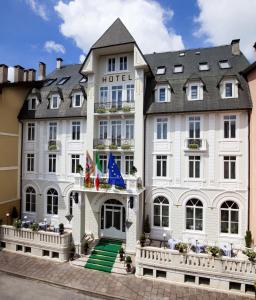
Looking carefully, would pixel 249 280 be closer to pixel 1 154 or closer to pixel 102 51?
pixel 102 51

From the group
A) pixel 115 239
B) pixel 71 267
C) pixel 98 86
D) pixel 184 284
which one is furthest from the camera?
pixel 98 86

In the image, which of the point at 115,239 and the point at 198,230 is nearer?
the point at 198,230

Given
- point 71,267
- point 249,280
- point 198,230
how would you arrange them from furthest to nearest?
1. point 198,230
2. point 71,267
3. point 249,280

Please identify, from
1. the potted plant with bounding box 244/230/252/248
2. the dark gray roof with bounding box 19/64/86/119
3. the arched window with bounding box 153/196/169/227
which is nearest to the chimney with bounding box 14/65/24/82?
the dark gray roof with bounding box 19/64/86/119

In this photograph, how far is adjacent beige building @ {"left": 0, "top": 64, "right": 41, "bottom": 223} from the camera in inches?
850

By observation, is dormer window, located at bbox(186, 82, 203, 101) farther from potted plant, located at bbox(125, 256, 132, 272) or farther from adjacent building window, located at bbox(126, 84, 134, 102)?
potted plant, located at bbox(125, 256, 132, 272)

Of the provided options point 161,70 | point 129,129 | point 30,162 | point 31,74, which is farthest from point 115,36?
point 30,162

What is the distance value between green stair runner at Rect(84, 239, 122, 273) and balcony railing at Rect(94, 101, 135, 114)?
11684 mm

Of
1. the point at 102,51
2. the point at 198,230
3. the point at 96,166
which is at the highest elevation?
the point at 102,51

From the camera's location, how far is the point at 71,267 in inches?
645

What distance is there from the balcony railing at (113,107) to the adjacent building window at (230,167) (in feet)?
30.1

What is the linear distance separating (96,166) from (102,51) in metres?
10.9

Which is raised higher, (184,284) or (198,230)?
(198,230)

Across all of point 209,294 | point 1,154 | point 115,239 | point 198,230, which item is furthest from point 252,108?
point 1,154
